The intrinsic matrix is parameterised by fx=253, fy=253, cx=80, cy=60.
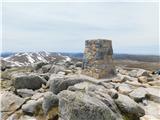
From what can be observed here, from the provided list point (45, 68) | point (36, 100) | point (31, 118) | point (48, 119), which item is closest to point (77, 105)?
point (48, 119)

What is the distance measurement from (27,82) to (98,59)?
20.5ft

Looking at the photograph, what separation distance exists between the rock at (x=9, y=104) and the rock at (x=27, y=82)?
2057mm

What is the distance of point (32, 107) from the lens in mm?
13516

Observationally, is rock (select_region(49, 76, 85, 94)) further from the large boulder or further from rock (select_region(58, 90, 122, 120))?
rock (select_region(58, 90, 122, 120))

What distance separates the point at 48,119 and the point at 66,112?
2193mm

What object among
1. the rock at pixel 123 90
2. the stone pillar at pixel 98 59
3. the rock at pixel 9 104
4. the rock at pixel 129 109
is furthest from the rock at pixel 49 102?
the stone pillar at pixel 98 59

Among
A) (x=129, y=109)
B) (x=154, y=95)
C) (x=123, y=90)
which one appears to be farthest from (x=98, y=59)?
(x=129, y=109)

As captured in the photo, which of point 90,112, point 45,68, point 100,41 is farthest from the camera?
point 45,68

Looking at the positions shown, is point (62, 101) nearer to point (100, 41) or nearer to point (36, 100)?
point (36, 100)

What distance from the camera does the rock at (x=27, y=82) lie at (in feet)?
56.4

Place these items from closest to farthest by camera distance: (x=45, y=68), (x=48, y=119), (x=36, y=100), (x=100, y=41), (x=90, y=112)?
(x=90, y=112), (x=48, y=119), (x=36, y=100), (x=100, y=41), (x=45, y=68)

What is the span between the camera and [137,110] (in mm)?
12820

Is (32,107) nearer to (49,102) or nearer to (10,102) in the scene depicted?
(49,102)

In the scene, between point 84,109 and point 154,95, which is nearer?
point 84,109
